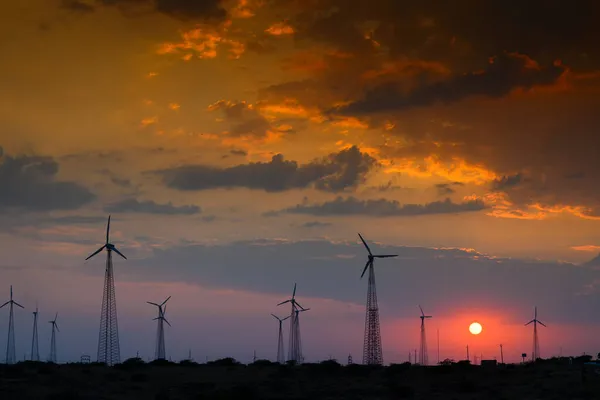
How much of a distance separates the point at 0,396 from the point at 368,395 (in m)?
46.4

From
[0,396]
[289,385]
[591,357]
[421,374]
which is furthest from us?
[591,357]

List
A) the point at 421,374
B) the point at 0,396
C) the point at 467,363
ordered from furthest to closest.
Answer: the point at 467,363 < the point at 421,374 < the point at 0,396

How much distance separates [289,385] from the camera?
119 meters

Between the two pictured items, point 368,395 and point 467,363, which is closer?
point 368,395

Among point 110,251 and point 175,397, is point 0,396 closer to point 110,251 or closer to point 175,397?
point 175,397

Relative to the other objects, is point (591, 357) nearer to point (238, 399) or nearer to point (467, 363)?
point (467, 363)

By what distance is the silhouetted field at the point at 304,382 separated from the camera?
350ft

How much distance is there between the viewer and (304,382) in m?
124

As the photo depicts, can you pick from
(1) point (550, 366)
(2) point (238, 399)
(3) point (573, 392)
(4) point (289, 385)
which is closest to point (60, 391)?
(2) point (238, 399)

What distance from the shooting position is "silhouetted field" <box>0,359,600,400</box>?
10656 cm

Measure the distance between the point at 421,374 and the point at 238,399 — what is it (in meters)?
37.9

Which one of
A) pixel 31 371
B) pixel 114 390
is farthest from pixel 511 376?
pixel 31 371

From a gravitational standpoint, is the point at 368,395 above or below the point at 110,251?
below

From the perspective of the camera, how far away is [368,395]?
366 ft
